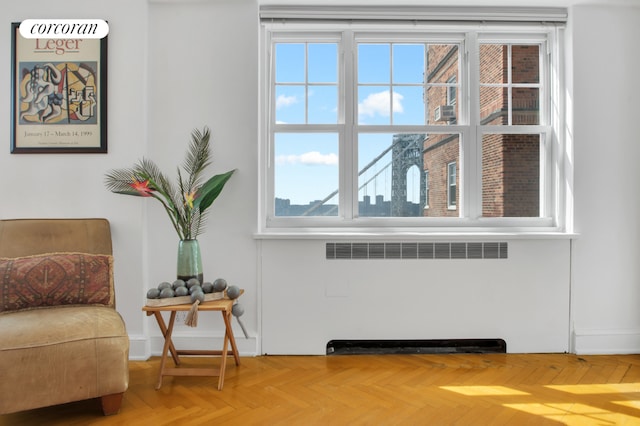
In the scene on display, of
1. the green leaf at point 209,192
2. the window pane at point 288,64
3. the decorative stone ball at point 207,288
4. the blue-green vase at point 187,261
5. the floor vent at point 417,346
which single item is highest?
the window pane at point 288,64

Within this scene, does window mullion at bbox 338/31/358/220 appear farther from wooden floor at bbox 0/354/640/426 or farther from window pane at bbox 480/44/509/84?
wooden floor at bbox 0/354/640/426

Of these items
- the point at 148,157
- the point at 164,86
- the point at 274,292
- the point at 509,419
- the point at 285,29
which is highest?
the point at 285,29

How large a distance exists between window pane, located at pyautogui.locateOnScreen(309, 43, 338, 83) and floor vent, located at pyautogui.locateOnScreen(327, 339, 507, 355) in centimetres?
203

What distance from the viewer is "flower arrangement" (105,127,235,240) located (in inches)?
106

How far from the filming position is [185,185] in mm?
2959

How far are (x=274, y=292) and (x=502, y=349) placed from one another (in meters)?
1.74

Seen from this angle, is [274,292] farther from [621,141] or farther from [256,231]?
[621,141]

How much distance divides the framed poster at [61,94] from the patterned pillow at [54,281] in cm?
85

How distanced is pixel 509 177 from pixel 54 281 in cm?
326

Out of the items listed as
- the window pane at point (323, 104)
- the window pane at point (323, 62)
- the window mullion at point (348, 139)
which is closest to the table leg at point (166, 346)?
the window mullion at point (348, 139)

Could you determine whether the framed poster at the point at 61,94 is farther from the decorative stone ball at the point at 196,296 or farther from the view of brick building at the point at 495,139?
the view of brick building at the point at 495,139

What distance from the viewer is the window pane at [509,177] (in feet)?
10.5

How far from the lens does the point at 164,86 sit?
298 cm

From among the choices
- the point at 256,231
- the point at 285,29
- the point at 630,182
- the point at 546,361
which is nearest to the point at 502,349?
the point at 546,361
